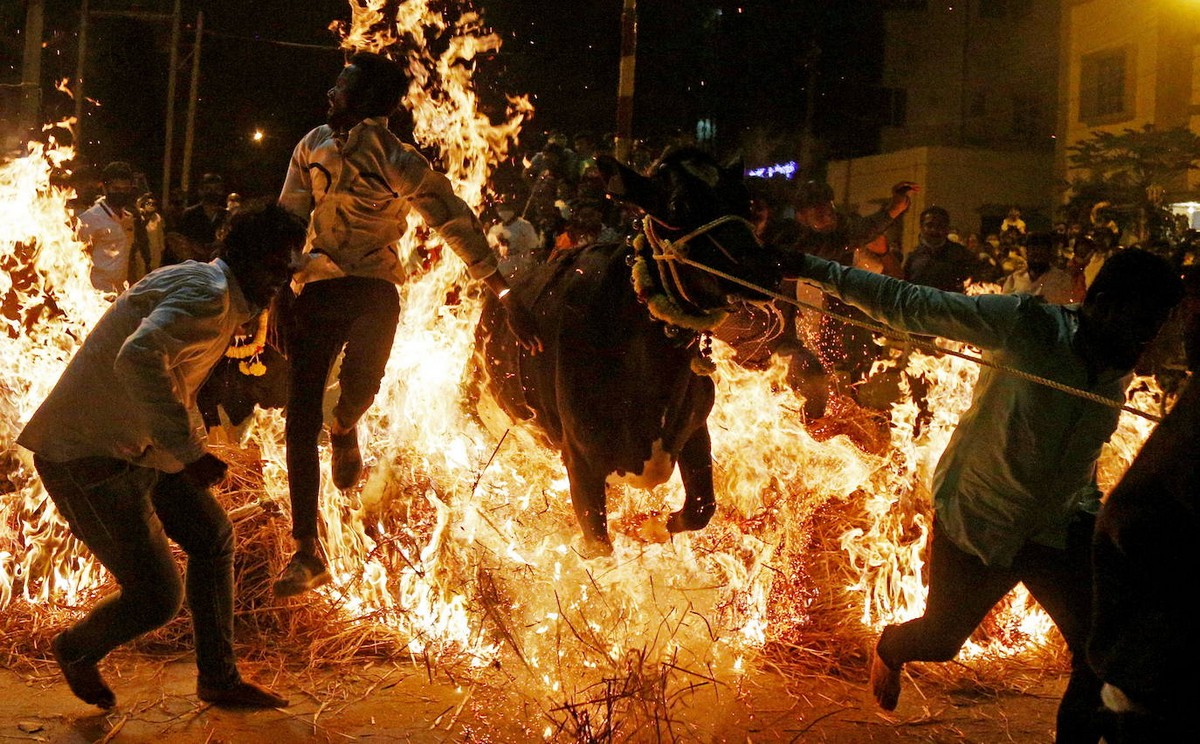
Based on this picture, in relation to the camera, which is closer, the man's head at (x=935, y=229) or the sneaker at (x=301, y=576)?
the sneaker at (x=301, y=576)

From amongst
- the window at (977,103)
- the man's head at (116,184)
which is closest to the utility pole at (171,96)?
the man's head at (116,184)

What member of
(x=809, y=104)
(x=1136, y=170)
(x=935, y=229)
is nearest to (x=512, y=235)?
(x=935, y=229)

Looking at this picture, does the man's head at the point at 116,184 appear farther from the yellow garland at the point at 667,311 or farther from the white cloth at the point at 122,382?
→ the yellow garland at the point at 667,311

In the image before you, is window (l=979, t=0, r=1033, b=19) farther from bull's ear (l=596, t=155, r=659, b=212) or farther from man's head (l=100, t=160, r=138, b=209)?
bull's ear (l=596, t=155, r=659, b=212)

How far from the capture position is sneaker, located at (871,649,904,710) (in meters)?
4.48

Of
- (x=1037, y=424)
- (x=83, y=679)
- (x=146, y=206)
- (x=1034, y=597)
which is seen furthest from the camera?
(x=146, y=206)

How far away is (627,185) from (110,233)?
6254 millimetres

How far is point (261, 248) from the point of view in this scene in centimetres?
418

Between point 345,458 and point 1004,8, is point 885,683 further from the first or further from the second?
point 1004,8

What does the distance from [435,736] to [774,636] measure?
175 cm

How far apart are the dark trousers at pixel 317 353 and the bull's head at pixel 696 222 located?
4.22ft

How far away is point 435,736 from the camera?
4375 mm

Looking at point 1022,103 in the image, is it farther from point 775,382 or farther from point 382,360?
point 382,360

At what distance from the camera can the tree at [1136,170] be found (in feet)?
51.1
